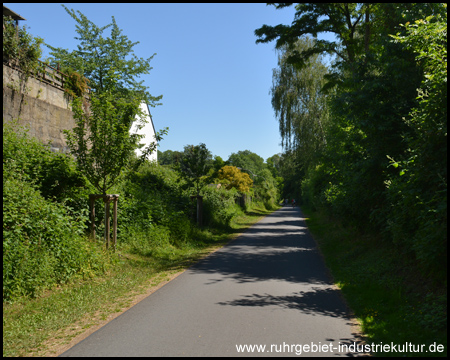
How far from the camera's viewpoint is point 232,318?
580cm

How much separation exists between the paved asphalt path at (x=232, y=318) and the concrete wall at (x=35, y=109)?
680 cm

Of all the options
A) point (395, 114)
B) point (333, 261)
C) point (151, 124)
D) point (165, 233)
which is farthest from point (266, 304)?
point (151, 124)

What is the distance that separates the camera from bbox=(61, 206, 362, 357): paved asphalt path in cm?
462

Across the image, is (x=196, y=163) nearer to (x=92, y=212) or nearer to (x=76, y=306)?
(x=92, y=212)

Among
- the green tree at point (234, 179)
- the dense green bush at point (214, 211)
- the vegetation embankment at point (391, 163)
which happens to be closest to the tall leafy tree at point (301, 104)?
the dense green bush at point (214, 211)

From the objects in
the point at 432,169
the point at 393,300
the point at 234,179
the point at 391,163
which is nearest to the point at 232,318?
the point at 393,300

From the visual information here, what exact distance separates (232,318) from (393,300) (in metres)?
2.87

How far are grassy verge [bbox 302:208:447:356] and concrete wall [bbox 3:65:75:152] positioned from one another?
30.3ft

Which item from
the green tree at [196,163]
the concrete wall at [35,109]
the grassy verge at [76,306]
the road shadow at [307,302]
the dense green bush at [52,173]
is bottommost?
the road shadow at [307,302]

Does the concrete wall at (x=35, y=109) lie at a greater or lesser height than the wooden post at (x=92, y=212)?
greater

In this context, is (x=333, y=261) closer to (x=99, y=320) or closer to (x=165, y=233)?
(x=165, y=233)

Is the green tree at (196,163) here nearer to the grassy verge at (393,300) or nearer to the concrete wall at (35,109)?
the concrete wall at (35,109)

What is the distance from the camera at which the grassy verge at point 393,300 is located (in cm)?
477

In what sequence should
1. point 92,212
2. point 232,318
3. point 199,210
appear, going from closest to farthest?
1. point 232,318
2. point 92,212
3. point 199,210
